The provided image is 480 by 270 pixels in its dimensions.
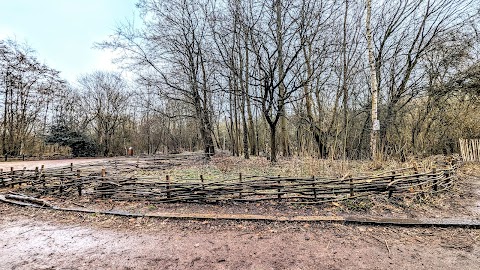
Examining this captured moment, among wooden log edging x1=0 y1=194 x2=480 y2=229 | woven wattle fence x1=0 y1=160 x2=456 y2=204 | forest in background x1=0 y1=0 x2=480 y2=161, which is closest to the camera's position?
wooden log edging x1=0 y1=194 x2=480 y2=229

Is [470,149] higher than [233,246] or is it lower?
higher

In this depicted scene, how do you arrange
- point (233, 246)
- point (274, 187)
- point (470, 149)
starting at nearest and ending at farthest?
point (233, 246) → point (274, 187) → point (470, 149)

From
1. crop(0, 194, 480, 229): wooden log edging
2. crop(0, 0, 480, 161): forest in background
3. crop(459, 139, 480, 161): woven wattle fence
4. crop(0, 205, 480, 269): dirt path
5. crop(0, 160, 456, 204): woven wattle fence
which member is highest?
crop(0, 0, 480, 161): forest in background

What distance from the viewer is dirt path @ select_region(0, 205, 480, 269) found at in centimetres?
206

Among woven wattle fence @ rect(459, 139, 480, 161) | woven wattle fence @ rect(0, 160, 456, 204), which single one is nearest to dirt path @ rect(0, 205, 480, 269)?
woven wattle fence @ rect(0, 160, 456, 204)

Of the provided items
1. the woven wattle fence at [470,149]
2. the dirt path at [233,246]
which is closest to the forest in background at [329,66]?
the woven wattle fence at [470,149]

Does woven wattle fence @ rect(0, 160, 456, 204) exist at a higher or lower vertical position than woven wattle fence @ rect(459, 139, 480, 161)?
lower

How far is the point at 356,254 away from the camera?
215cm

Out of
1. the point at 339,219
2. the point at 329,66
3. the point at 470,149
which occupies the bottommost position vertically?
the point at 339,219

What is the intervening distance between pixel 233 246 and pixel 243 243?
0.12 metres

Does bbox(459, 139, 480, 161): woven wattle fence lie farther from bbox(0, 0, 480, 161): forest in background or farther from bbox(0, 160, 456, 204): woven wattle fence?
bbox(0, 160, 456, 204): woven wattle fence

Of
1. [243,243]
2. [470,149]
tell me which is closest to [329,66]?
[470,149]

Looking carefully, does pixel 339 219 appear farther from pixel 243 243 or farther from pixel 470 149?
pixel 470 149

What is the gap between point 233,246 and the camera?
2383mm
